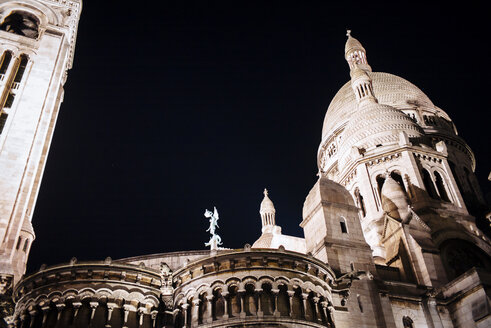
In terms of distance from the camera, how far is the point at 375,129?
1754 inches

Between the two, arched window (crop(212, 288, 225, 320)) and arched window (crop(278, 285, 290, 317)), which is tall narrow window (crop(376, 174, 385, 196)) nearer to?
arched window (crop(278, 285, 290, 317))

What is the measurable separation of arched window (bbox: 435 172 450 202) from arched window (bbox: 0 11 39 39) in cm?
4049

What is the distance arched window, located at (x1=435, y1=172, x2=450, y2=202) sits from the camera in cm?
4050

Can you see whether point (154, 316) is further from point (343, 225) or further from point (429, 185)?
point (429, 185)

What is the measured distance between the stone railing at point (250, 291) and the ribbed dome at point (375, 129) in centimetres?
2290

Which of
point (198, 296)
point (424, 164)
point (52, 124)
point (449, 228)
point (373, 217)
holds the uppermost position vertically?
point (52, 124)

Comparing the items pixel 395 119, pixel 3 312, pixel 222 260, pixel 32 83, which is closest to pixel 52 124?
pixel 32 83

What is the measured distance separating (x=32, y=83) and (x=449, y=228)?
35.8m

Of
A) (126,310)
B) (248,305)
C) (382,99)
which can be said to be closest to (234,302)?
(248,305)

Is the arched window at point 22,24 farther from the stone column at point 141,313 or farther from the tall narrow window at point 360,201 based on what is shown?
the tall narrow window at point 360,201

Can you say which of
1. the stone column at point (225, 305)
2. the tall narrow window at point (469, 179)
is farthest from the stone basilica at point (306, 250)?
the tall narrow window at point (469, 179)

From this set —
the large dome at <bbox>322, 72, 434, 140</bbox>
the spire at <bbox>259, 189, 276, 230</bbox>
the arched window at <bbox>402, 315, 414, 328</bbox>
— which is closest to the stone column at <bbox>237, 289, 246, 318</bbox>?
the arched window at <bbox>402, 315, 414, 328</bbox>

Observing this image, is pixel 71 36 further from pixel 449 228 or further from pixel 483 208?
pixel 483 208

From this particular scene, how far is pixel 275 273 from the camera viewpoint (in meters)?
23.2
